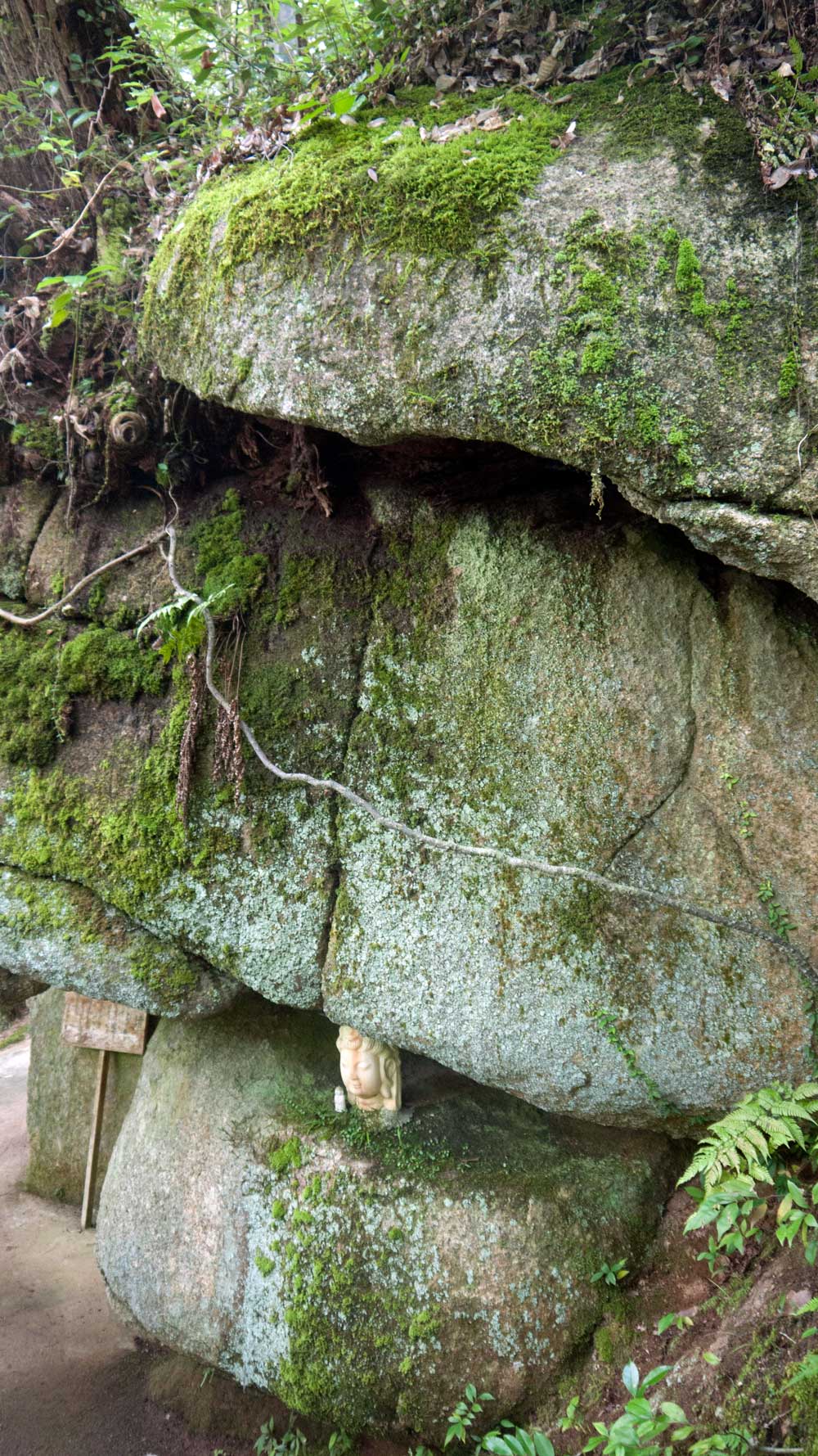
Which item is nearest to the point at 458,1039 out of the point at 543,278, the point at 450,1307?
the point at 450,1307

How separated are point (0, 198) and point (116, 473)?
5.28 ft

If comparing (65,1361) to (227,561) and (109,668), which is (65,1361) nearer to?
(109,668)

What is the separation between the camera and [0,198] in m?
4.82

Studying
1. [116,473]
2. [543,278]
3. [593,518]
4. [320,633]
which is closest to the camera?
[543,278]

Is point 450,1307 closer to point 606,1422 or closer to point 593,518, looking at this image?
point 606,1422

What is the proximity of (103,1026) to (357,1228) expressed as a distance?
292cm

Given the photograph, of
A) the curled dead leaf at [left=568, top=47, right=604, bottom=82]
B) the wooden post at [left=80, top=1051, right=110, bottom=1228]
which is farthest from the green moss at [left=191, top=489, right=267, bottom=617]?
the wooden post at [left=80, top=1051, right=110, bottom=1228]

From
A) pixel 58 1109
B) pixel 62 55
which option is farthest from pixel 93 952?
pixel 62 55

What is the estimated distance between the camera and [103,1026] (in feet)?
21.2

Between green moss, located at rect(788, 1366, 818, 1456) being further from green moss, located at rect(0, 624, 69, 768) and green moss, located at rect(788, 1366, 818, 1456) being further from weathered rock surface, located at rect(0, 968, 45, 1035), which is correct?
weathered rock surface, located at rect(0, 968, 45, 1035)

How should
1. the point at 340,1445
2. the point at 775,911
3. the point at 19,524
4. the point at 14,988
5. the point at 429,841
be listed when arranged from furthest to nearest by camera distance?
the point at 14,988 → the point at 19,524 → the point at 340,1445 → the point at 429,841 → the point at 775,911

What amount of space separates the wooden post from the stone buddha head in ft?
9.23

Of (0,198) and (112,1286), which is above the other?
(0,198)

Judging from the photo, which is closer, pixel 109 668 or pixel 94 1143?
pixel 109 668
